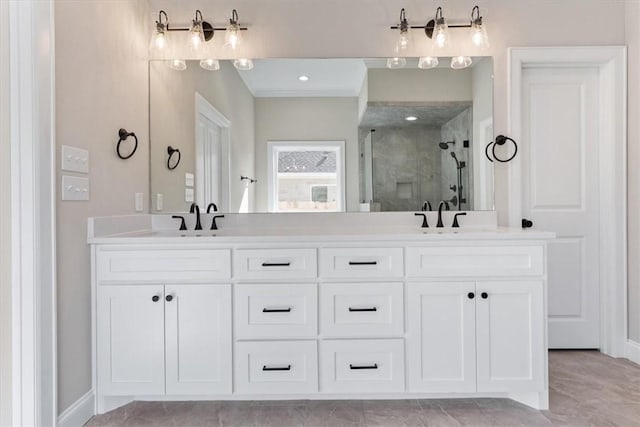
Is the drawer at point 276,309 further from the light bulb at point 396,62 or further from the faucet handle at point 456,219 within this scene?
the light bulb at point 396,62

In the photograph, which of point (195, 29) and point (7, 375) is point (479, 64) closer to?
point (195, 29)

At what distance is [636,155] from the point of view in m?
2.56

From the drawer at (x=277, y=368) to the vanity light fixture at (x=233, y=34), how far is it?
1804 mm

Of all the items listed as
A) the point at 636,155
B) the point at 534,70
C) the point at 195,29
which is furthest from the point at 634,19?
the point at 195,29

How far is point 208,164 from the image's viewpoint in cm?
263

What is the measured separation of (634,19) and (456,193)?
1.54m

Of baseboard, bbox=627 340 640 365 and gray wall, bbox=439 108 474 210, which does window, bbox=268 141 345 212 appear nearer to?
gray wall, bbox=439 108 474 210

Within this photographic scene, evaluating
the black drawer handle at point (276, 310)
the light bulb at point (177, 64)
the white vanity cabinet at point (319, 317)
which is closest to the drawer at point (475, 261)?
the white vanity cabinet at point (319, 317)

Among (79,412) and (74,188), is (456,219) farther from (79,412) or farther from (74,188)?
(79,412)

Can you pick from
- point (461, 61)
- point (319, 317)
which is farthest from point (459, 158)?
point (319, 317)

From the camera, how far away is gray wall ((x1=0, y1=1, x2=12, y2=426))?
1.56 meters

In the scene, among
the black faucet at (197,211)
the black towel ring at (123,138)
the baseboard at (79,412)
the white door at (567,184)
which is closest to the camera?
the baseboard at (79,412)

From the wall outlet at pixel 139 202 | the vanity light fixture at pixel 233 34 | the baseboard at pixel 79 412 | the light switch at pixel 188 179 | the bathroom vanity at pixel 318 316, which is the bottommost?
the baseboard at pixel 79 412

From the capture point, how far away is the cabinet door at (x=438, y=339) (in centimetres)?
193
